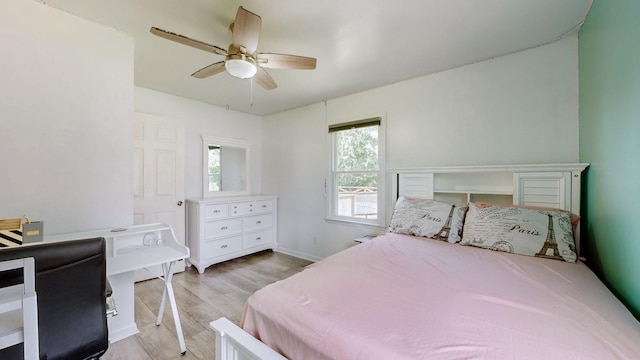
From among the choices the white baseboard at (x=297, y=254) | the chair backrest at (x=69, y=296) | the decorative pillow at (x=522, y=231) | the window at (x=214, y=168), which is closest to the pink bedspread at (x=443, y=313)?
the decorative pillow at (x=522, y=231)

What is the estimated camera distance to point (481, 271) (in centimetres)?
145

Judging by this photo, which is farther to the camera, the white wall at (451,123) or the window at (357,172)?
the window at (357,172)

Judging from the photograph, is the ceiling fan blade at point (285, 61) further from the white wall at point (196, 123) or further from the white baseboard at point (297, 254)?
the white baseboard at point (297, 254)

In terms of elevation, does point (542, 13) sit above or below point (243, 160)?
above

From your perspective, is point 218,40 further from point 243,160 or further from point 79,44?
point 243,160

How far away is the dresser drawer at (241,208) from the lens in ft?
12.1

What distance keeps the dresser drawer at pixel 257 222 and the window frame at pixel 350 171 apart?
111cm

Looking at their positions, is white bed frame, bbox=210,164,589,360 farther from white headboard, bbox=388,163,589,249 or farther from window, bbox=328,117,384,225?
window, bbox=328,117,384,225

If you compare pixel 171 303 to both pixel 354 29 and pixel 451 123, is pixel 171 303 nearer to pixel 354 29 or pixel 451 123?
pixel 354 29

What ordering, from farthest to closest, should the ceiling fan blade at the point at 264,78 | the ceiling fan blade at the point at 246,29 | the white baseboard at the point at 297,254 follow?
the white baseboard at the point at 297,254 < the ceiling fan blade at the point at 264,78 < the ceiling fan blade at the point at 246,29

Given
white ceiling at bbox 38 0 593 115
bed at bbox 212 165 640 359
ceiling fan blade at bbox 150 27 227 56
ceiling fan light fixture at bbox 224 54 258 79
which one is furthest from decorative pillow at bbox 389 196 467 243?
ceiling fan blade at bbox 150 27 227 56

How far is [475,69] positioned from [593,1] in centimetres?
91

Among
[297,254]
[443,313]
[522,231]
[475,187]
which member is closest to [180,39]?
[443,313]

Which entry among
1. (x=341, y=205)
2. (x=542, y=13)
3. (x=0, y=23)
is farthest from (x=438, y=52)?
(x=0, y=23)
